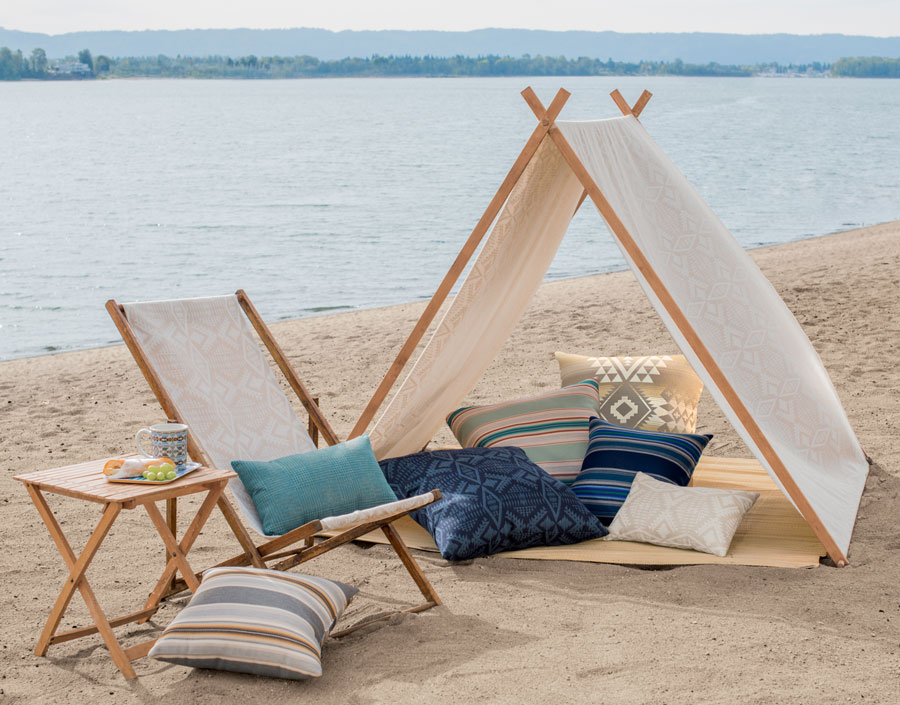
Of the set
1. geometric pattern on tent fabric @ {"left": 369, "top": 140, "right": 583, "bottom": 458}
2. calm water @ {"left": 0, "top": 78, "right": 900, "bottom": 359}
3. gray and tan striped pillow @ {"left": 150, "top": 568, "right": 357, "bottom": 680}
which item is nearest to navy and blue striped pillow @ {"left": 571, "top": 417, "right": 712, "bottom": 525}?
geometric pattern on tent fabric @ {"left": 369, "top": 140, "right": 583, "bottom": 458}

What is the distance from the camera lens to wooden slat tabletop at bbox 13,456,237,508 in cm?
262

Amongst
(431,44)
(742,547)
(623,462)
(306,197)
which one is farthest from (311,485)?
(431,44)

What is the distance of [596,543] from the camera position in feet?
11.9

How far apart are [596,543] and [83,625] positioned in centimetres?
175

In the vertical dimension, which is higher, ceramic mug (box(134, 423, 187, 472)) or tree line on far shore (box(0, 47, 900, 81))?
ceramic mug (box(134, 423, 187, 472))

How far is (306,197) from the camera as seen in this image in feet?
87.9

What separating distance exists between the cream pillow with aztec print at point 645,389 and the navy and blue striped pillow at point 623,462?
456 mm

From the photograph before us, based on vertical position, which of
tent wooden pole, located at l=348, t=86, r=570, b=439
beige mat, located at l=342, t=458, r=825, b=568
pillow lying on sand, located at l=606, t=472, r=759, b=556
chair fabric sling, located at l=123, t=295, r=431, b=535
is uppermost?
tent wooden pole, located at l=348, t=86, r=570, b=439

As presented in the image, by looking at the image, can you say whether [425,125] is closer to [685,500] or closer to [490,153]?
[490,153]

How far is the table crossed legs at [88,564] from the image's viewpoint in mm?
2660

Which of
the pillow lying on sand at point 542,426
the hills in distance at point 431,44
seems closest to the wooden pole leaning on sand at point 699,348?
the pillow lying on sand at point 542,426

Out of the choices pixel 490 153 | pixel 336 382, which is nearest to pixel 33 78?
pixel 490 153

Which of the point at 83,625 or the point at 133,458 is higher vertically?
the point at 133,458

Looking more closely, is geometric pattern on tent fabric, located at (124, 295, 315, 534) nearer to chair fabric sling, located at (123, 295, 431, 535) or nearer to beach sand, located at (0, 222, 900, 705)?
chair fabric sling, located at (123, 295, 431, 535)
